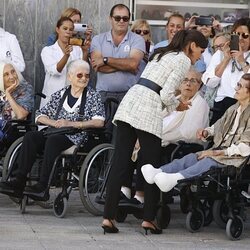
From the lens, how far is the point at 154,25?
12867 mm

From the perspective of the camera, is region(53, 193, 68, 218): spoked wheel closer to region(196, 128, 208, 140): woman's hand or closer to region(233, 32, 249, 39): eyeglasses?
region(196, 128, 208, 140): woman's hand

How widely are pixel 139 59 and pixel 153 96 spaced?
7.79ft

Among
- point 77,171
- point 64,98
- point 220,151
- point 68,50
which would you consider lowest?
point 77,171

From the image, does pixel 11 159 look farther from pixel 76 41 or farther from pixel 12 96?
pixel 76 41

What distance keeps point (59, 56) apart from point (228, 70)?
2104 mm

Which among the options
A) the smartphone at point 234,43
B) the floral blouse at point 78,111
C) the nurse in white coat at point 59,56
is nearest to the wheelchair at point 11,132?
the floral blouse at point 78,111

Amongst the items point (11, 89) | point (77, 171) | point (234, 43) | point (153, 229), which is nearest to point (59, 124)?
point (77, 171)

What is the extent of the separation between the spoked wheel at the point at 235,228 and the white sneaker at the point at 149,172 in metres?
0.76

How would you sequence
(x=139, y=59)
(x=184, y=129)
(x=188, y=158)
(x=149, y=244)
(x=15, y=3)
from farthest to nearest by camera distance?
(x=15, y=3), (x=139, y=59), (x=184, y=129), (x=188, y=158), (x=149, y=244)

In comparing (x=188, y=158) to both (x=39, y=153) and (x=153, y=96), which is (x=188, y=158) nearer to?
(x=153, y=96)

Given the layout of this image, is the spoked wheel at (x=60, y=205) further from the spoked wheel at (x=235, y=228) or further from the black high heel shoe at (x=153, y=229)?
the spoked wheel at (x=235, y=228)

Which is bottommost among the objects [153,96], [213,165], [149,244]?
[149,244]

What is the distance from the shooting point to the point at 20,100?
11.1m

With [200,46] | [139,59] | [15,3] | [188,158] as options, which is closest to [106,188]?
[188,158]
